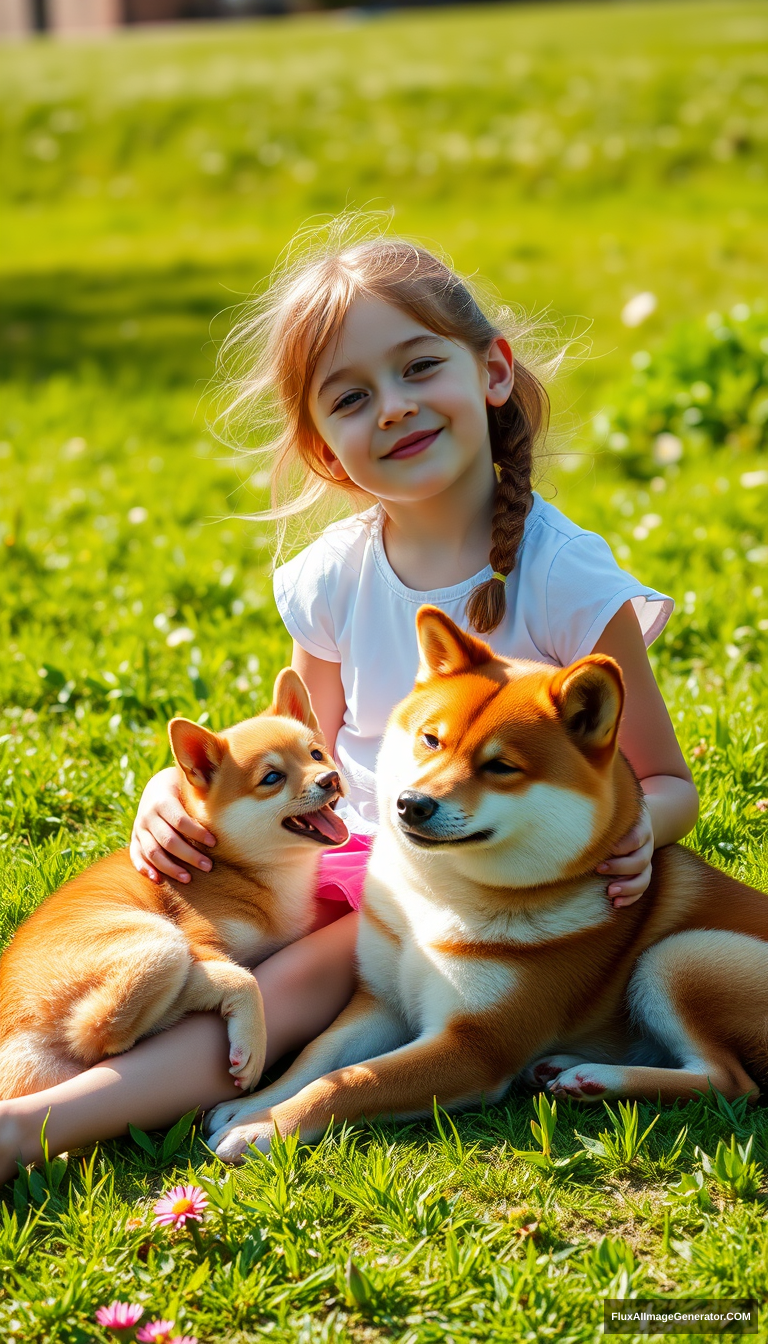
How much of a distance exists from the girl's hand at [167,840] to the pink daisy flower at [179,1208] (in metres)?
0.73

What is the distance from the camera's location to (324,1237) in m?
2.15

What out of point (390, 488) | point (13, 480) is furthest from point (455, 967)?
point (13, 480)

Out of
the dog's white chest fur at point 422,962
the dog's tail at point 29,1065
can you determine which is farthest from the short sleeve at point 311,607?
the dog's tail at point 29,1065

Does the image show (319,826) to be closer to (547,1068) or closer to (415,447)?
(547,1068)

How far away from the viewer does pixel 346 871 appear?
305 cm

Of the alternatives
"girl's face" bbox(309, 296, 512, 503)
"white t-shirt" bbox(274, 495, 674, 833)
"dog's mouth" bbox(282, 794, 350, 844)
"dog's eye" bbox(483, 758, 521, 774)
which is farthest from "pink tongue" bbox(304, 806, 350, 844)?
"girl's face" bbox(309, 296, 512, 503)

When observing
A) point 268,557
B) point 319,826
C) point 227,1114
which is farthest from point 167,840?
point 268,557

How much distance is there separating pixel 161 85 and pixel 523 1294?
1728 cm

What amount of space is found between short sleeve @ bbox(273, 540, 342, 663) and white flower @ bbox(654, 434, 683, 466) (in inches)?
120

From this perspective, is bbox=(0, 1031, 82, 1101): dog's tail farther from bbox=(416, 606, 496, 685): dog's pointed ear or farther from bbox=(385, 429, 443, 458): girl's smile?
bbox=(385, 429, 443, 458): girl's smile

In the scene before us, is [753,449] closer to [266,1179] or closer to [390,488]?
[390,488]

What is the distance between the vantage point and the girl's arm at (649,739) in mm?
2779

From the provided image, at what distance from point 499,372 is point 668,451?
Answer: 297 cm

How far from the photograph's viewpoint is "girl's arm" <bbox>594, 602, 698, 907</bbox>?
2779 mm
